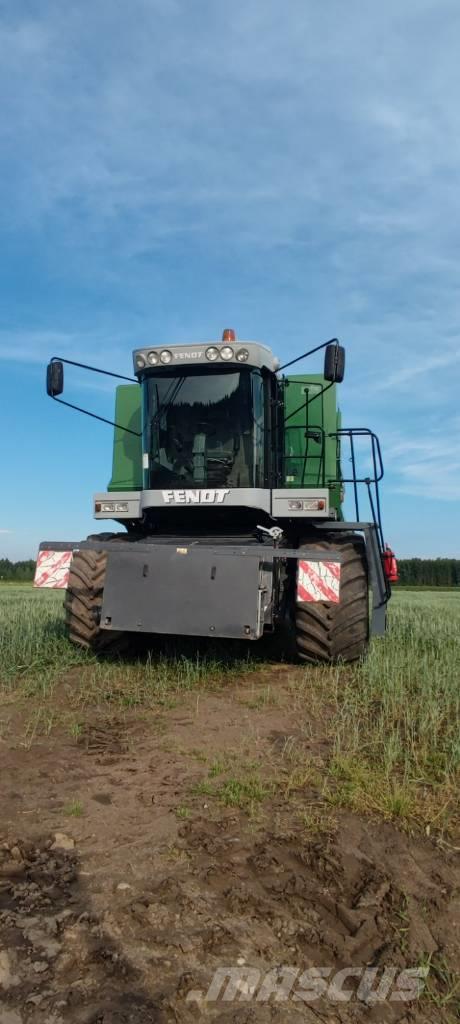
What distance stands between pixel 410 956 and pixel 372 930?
6.1 inches

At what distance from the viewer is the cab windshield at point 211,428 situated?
22.9 ft

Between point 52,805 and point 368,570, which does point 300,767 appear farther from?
point 368,570

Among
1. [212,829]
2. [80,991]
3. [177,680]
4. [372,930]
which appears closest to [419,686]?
[177,680]

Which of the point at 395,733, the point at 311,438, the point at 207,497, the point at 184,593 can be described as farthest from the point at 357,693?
the point at 311,438

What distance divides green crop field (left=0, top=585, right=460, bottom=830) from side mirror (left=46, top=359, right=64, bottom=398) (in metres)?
2.53

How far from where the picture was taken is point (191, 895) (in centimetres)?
240

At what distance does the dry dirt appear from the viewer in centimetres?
192

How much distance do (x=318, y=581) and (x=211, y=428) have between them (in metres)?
1.82

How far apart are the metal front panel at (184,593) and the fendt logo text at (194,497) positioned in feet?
2.35

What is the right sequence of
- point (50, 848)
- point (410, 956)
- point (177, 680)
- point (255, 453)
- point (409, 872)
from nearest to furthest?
1. point (410, 956)
2. point (409, 872)
3. point (50, 848)
4. point (177, 680)
5. point (255, 453)

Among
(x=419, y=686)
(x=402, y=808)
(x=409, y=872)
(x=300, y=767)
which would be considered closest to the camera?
(x=409, y=872)

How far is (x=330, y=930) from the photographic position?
2260 millimetres

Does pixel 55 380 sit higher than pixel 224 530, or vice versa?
pixel 55 380

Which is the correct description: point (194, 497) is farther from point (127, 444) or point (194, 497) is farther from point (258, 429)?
point (127, 444)
